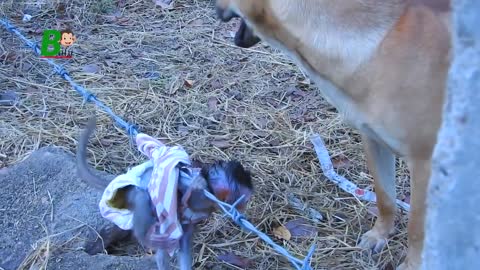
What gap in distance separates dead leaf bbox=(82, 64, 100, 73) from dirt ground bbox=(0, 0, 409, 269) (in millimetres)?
26

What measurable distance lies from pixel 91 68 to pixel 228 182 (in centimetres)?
285

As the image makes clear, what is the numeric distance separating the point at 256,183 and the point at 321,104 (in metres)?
1.02

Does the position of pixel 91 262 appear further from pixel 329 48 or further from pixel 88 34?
pixel 88 34

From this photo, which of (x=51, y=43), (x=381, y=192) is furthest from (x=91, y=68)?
(x=381, y=192)

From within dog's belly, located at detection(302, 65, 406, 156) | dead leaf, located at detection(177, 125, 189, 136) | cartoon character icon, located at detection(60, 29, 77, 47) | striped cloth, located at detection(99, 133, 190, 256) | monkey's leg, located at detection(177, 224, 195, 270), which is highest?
dog's belly, located at detection(302, 65, 406, 156)

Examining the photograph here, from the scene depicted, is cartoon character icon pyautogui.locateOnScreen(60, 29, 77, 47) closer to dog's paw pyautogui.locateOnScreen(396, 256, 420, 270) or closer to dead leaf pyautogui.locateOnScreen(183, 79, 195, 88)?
dead leaf pyautogui.locateOnScreen(183, 79, 195, 88)

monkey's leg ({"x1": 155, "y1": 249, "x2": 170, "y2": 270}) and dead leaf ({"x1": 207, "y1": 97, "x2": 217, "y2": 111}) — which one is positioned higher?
monkey's leg ({"x1": 155, "y1": 249, "x2": 170, "y2": 270})

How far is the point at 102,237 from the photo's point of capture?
3039mm

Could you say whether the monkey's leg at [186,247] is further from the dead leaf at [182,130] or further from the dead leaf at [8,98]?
the dead leaf at [8,98]

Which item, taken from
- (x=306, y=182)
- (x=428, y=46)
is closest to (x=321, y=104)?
(x=306, y=182)

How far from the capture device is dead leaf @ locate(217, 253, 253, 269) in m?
3.01

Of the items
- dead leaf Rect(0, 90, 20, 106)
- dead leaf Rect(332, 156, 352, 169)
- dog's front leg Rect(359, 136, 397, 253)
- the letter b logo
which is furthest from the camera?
the letter b logo

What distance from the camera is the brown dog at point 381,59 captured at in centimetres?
250

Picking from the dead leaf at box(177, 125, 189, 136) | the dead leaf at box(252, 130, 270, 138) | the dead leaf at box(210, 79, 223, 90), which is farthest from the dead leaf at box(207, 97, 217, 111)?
the dead leaf at box(252, 130, 270, 138)
